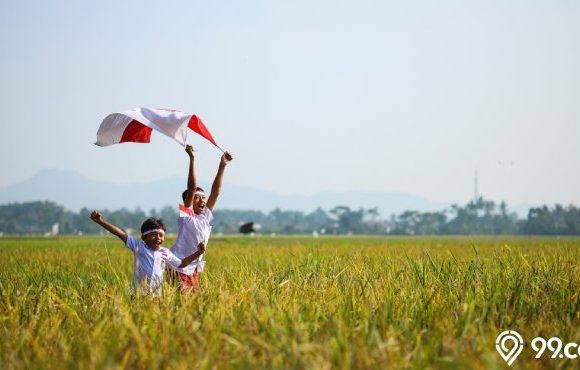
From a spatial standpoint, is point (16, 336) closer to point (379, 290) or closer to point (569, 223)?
point (379, 290)

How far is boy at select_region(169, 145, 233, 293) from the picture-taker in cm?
705

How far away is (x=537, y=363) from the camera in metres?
3.92

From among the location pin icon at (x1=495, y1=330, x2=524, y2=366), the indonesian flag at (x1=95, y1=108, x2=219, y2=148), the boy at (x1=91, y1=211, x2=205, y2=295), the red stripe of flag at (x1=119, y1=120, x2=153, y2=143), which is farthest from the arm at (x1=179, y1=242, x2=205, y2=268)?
the location pin icon at (x1=495, y1=330, x2=524, y2=366)

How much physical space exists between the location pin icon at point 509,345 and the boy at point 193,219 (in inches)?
133

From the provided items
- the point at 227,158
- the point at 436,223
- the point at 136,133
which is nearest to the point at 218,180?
the point at 227,158

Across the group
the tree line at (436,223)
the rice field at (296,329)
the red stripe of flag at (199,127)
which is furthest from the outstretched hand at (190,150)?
the tree line at (436,223)

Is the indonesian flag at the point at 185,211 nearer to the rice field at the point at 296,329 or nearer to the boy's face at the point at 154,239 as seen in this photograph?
the boy's face at the point at 154,239

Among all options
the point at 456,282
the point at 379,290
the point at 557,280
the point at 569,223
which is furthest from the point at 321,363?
the point at 569,223

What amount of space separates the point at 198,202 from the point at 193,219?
0.19 meters

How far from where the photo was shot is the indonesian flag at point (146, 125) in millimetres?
7633

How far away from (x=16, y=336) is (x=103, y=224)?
2.18 meters

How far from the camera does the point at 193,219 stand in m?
7.17

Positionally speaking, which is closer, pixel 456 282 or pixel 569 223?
pixel 456 282

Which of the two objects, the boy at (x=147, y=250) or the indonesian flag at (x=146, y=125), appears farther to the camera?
the indonesian flag at (x=146, y=125)
